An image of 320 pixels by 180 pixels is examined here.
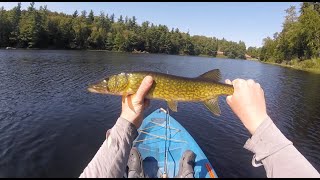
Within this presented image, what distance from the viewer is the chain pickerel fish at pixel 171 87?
3.73 metres

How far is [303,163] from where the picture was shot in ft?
6.12

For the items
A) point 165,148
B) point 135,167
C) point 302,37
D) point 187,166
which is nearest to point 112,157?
point 135,167

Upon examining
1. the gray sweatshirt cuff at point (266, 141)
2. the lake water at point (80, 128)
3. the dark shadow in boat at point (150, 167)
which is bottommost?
the lake water at point (80, 128)

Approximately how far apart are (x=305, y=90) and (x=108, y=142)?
3699cm

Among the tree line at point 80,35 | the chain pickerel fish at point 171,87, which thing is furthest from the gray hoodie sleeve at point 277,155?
the tree line at point 80,35

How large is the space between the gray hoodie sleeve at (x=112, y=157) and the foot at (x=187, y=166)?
6394 millimetres

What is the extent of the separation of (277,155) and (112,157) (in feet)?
4.02

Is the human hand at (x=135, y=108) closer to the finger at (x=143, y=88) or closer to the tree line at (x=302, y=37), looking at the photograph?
the finger at (x=143, y=88)

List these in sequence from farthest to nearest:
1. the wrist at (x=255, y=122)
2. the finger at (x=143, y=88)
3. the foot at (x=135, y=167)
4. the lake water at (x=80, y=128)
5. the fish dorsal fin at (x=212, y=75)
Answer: the lake water at (x=80, y=128) → the foot at (x=135, y=167) → the fish dorsal fin at (x=212, y=75) → the finger at (x=143, y=88) → the wrist at (x=255, y=122)

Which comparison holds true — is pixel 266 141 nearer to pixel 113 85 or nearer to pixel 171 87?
pixel 171 87

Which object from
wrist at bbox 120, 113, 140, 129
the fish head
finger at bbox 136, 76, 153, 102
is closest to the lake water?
the fish head

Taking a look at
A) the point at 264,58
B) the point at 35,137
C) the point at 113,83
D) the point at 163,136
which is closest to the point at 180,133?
the point at 163,136

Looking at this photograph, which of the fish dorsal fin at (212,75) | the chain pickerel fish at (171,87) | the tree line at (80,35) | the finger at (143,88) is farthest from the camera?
the tree line at (80,35)

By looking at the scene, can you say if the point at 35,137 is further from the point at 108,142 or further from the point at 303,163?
the point at 303,163
